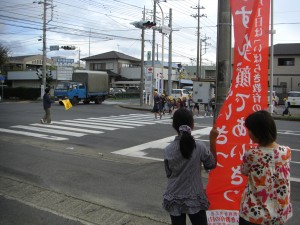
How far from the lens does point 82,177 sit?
23.5 feet

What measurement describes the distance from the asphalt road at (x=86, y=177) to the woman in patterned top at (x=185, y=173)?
181 cm

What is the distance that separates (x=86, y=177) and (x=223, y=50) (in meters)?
4.15

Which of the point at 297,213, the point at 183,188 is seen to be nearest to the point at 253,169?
the point at 183,188

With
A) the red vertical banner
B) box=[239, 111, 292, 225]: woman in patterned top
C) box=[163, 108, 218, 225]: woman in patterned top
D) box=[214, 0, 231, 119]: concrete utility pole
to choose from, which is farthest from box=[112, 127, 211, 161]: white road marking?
box=[239, 111, 292, 225]: woman in patterned top

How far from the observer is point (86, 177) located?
7.16 metres

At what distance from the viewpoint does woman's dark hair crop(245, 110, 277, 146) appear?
8.77ft

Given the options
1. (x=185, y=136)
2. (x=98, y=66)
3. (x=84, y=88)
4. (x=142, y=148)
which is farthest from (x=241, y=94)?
(x=98, y=66)

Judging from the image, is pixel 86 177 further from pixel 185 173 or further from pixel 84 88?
pixel 84 88

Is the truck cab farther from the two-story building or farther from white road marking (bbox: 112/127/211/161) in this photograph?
the two-story building

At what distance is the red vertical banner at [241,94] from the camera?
11.8ft

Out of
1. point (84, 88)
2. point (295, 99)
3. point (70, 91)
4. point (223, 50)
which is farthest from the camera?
point (295, 99)

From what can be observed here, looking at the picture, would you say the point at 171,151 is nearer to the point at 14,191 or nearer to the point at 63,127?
the point at 14,191

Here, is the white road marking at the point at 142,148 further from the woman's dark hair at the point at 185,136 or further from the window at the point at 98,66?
the window at the point at 98,66

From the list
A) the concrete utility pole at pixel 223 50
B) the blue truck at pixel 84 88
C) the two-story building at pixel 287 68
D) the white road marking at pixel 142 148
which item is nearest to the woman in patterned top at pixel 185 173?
the concrete utility pole at pixel 223 50
